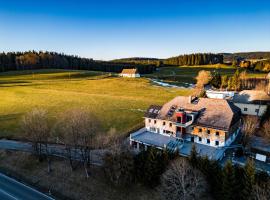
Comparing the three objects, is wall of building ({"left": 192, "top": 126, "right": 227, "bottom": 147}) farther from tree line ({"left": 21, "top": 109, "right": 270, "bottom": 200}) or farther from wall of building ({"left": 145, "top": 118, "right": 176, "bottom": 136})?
tree line ({"left": 21, "top": 109, "right": 270, "bottom": 200})

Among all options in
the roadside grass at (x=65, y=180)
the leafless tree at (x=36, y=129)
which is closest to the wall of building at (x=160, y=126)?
the roadside grass at (x=65, y=180)

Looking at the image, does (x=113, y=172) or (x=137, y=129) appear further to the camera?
(x=137, y=129)

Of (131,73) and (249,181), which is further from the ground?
(131,73)

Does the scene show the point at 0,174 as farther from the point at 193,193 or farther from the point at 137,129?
A: the point at 193,193

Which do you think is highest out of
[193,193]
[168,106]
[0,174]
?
[168,106]

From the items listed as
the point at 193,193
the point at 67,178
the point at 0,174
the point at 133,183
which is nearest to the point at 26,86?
the point at 0,174

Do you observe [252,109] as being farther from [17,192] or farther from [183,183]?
[17,192]

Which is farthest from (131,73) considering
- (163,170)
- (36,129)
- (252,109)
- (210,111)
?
(163,170)
